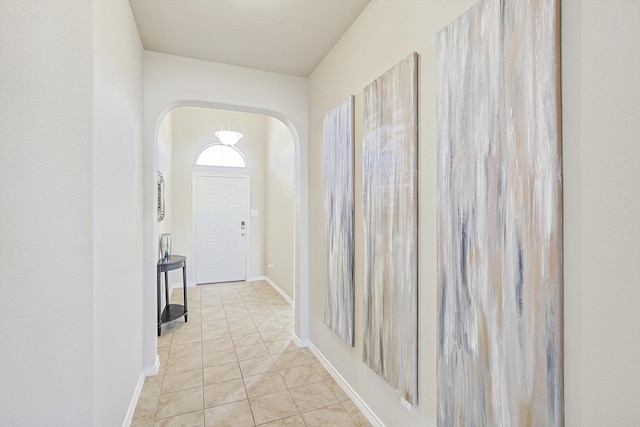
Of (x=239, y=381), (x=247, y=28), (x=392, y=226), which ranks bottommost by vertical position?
(x=239, y=381)

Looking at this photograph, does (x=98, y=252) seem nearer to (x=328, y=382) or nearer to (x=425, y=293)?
(x=425, y=293)

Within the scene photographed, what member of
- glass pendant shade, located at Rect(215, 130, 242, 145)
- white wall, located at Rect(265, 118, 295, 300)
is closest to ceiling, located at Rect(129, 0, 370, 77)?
glass pendant shade, located at Rect(215, 130, 242, 145)

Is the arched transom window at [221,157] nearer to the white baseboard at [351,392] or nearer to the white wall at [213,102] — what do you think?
the white wall at [213,102]

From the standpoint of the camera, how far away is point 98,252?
50.8 inches

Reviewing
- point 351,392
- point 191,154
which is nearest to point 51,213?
point 351,392

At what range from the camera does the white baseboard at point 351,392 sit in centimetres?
185

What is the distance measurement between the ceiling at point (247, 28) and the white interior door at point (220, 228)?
9.80 feet

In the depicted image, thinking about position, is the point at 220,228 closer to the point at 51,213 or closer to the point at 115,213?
the point at 115,213

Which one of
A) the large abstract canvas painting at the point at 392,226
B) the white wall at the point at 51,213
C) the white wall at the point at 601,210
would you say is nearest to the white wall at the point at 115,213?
the white wall at the point at 51,213

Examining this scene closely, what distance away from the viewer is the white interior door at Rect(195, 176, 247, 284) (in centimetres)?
526

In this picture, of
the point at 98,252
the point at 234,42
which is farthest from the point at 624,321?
the point at 234,42

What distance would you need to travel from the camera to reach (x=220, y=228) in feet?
17.7

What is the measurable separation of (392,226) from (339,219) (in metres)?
0.67

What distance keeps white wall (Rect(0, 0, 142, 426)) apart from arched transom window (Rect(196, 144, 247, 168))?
4105 mm
